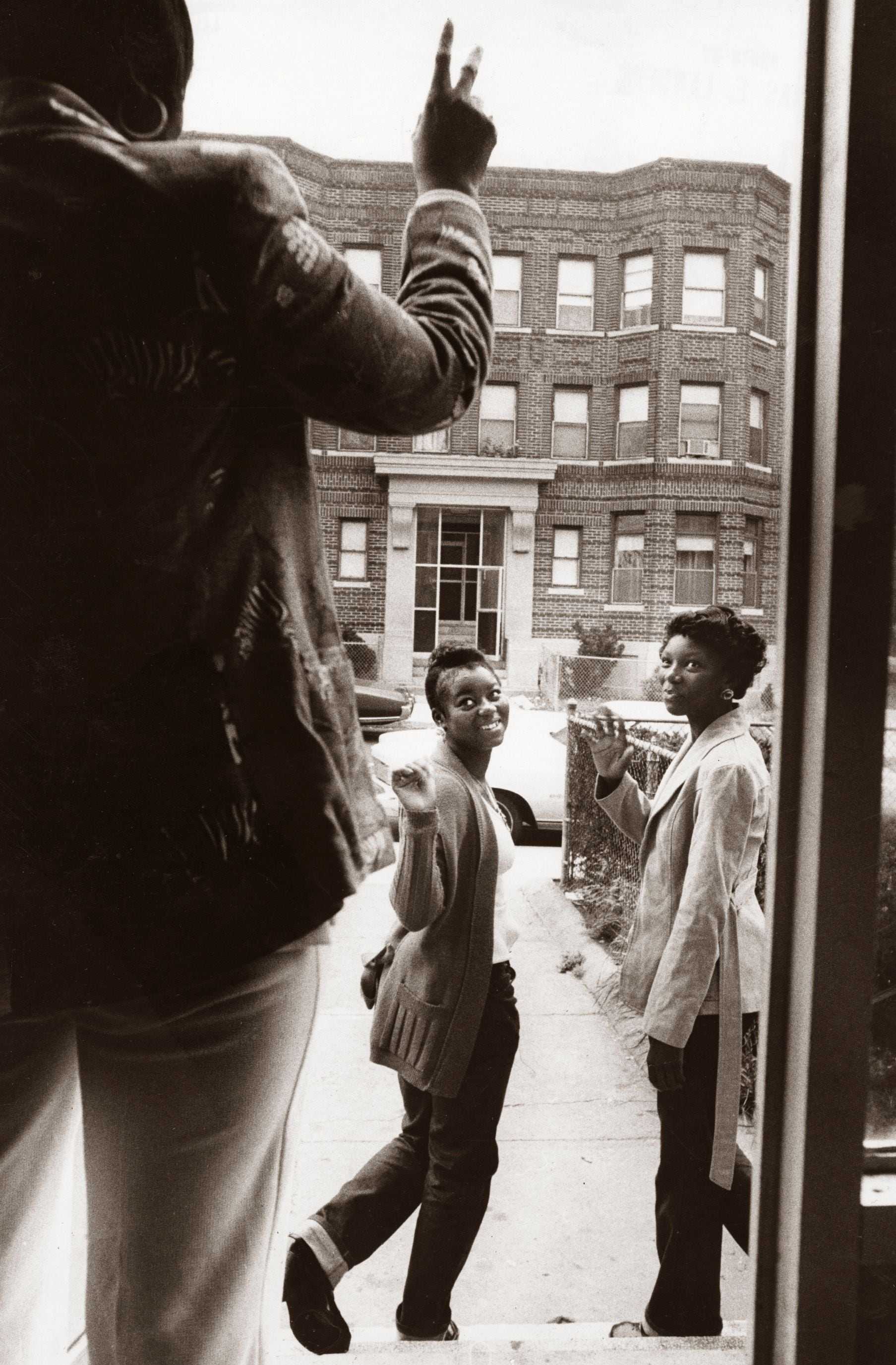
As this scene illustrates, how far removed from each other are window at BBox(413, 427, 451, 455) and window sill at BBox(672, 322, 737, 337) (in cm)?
38

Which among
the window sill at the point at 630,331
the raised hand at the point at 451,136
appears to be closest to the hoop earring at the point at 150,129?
the raised hand at the point at 451,136

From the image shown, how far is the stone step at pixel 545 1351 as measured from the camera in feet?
4.67

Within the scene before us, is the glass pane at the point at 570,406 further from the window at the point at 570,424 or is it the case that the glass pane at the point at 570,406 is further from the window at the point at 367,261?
the window at the point at 367,261

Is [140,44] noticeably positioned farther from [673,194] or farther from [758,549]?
[758,549]

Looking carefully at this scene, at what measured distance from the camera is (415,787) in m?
1.36

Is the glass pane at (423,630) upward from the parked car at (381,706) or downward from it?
upward

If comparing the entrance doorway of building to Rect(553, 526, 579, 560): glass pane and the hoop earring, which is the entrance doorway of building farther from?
the hoop earring

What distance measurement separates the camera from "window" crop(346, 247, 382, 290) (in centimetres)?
116

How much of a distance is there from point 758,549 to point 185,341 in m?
0.83

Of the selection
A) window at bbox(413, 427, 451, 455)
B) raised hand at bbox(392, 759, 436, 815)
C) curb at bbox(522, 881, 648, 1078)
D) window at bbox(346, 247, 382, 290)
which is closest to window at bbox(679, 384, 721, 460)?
window at bbox(413, 427, 451, 455)

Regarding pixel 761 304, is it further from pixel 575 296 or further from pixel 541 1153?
pixel 541 1153

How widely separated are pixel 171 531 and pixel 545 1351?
1286mm

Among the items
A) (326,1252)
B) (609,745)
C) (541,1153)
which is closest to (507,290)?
(609,745)

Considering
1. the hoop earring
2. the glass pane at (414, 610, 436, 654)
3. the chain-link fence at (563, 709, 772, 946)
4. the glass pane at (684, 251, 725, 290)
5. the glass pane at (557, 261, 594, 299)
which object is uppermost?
the glass pane at (684, 251, 725, 290)
